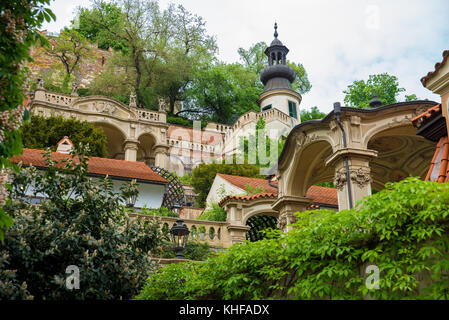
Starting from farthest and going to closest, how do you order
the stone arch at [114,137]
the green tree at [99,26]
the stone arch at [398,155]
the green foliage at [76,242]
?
the green tree at [99,26], the stone arch at [114,137], the stone arch at [398,155], the green foliage at [76,242]

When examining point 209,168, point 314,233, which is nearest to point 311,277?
point 314,233

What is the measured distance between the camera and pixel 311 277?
251 inches

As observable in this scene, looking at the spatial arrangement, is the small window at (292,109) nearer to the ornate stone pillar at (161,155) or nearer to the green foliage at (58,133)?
the ornate stone pillar at (161,155)

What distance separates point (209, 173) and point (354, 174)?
22.5 m

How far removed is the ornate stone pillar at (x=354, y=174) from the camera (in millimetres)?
12234

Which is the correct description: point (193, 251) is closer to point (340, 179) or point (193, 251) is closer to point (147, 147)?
point (340, 179)

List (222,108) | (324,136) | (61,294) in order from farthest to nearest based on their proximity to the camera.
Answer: (222,108) < (324,136) < (61,294)

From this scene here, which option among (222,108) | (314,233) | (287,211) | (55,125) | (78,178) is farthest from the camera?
(222,108)

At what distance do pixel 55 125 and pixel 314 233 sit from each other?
30.3 m

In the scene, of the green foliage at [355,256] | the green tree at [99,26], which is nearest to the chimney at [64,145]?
the green foliage at [355,256]

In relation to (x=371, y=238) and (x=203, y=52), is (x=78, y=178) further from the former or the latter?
(x=203, y=52)

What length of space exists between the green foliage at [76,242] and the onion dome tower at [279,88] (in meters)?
43.5

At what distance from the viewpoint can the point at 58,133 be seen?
33531 millimetres

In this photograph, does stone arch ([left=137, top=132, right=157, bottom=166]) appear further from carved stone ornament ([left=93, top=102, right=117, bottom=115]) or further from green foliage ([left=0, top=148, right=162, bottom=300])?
green foliage ([left=0, top=148, right=162, bottom=300])
